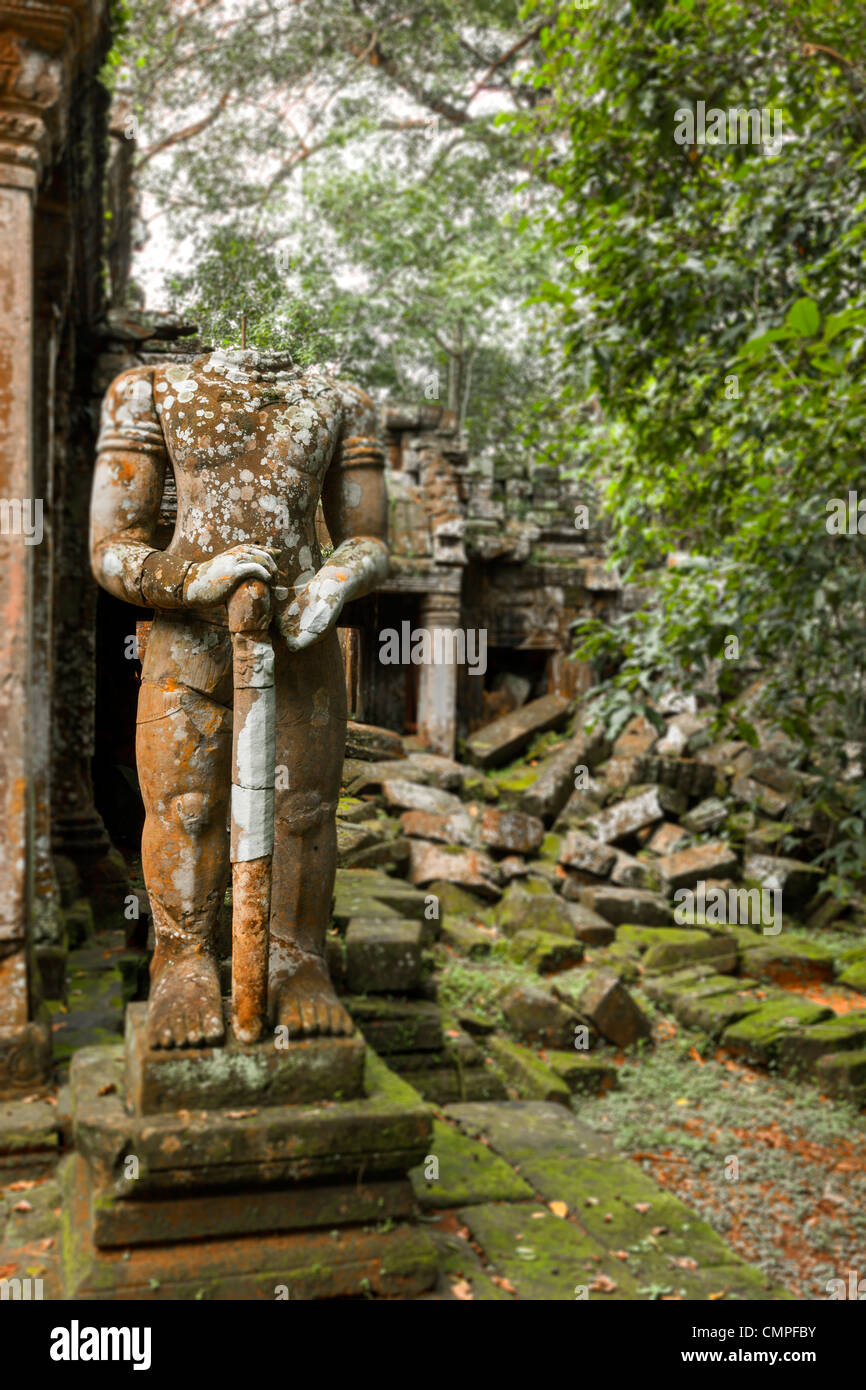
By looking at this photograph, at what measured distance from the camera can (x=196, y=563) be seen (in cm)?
152

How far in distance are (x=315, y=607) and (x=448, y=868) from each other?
7519 mm

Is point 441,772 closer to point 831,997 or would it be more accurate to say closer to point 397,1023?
point 831,997

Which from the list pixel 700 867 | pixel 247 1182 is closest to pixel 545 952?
pixel 700 867

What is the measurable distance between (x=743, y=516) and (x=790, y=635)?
742mm

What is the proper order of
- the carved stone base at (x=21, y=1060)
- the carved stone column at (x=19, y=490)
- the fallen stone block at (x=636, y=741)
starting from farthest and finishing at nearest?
the fallen stone block at (x=636, y=741) → the carved stone base at (x=21, y=1060) → the carved stone column at (x=19, y=490)

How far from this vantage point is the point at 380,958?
16.7ft

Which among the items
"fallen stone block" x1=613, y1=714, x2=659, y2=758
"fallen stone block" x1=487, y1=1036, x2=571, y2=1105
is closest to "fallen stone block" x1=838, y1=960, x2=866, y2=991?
"fallen stone block" x1=487, y1=1036, x2=571, y2=1105

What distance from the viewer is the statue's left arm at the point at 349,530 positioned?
61.1 inches

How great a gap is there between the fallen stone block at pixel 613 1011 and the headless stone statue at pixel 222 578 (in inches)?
209

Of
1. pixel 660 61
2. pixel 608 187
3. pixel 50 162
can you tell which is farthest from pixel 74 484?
pixel 660 61

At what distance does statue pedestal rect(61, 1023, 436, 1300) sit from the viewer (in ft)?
7.41

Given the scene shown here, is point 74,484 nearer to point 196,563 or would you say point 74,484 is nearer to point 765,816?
point 196,563

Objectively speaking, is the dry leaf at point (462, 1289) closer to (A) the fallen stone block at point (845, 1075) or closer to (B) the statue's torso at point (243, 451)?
(B) the statue's torso at point (243, 451)

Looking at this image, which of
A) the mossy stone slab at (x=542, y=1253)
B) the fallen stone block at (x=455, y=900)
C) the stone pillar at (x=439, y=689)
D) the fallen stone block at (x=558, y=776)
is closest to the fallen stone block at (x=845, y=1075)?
the fallen stone block at (x=455, y=900)
